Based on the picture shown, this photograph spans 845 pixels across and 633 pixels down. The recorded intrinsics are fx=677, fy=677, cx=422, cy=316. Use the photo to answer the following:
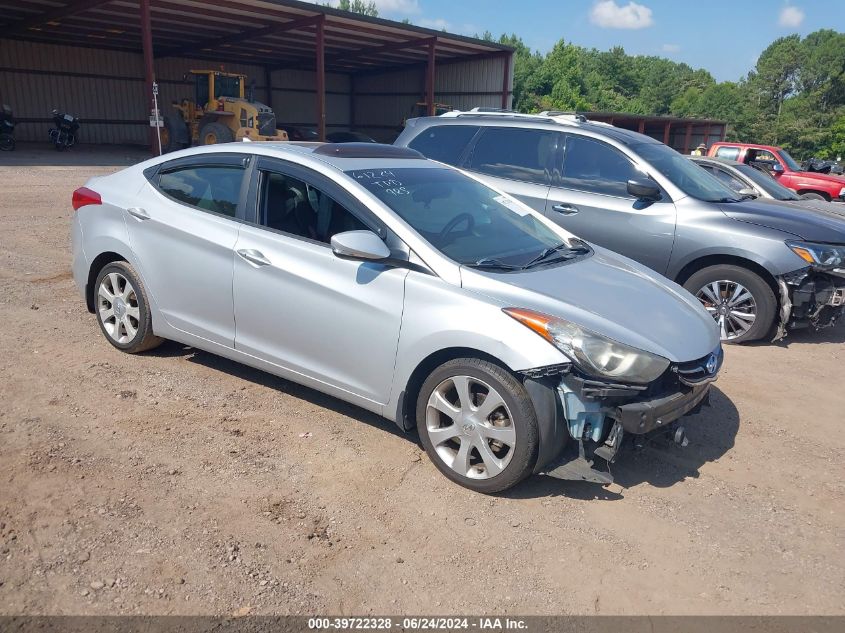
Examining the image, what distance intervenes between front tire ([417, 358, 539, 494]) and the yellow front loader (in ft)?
63.4

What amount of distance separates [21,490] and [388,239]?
2.22 meters

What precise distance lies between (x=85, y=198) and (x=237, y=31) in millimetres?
22559

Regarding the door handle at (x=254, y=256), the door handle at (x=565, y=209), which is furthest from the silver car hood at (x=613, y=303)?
the door handle at (x=565, y=209)

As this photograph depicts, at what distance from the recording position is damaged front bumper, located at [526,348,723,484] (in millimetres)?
3225

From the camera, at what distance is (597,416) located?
3.26 meters

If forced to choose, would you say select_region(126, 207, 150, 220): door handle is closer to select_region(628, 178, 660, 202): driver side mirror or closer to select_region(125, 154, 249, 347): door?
select_region(125, 154, 249, 347): door

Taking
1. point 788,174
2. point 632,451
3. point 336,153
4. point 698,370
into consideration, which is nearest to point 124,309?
point 336,153

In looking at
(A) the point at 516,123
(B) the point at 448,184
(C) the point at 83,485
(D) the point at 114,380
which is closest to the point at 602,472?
(B) the point at 448,184

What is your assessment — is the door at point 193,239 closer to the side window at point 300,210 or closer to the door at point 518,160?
the side window at point 300,210

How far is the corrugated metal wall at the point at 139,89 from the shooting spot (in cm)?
2655

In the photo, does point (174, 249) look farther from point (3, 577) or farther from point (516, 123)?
point (516, 123)

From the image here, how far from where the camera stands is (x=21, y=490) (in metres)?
3.28

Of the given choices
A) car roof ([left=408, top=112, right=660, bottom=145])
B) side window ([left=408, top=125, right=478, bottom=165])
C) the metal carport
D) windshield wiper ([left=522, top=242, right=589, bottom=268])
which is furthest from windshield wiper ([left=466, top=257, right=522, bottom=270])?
the metal carport

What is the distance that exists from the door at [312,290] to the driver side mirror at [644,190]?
3.42m
